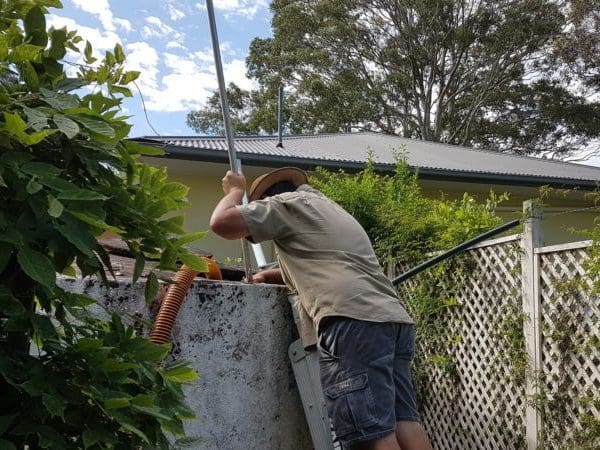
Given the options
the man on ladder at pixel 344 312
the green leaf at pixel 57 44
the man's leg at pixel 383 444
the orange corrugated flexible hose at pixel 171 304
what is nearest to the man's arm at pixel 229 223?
the man on ladder at pixel 344 312

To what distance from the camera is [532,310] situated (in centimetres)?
348

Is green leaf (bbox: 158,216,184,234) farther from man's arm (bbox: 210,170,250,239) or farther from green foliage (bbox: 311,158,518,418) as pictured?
green foliage (bbox: 311,158,518,418)

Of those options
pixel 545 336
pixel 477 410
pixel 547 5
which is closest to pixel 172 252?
pixel 545 336

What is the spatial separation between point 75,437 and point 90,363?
0.14 meters

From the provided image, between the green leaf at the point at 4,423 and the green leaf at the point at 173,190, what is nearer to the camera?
the green leaf at the point at 4,423

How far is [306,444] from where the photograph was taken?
311 cm

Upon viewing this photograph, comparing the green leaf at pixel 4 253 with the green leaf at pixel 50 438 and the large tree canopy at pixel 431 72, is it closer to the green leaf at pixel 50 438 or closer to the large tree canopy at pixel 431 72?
the green leaf at pixel 50 438

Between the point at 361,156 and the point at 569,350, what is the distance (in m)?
7.51

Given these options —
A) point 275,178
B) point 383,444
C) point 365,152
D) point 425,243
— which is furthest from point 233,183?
point 365,152

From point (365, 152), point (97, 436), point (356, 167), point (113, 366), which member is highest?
point (365, 152)

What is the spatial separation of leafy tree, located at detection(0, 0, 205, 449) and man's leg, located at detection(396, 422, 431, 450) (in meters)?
1.56

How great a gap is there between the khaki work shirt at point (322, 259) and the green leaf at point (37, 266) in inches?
61.2

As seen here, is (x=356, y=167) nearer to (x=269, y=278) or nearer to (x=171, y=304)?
(x=269, y=278)

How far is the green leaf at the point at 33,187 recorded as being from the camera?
1018 millimetres
